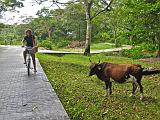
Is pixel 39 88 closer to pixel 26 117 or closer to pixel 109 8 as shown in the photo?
pixel 26 117

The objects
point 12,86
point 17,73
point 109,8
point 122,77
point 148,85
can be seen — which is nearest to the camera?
point 122,77

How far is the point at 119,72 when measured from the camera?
36.7ft

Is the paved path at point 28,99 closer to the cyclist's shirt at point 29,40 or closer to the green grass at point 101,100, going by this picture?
the green grass at point 101,100

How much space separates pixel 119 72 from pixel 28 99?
263cm

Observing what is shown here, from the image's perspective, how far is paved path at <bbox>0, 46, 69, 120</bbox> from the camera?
29.0 ft

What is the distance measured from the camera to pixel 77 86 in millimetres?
14000

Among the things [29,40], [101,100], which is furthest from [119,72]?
[29,40]

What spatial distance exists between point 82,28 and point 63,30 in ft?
13.2

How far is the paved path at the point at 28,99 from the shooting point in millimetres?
8848

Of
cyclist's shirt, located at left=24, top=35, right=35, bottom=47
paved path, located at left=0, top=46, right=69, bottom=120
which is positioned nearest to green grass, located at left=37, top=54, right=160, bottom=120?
paved path, located at left=0, top=46, right=69, bottom=120

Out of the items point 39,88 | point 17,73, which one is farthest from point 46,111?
point 17,73

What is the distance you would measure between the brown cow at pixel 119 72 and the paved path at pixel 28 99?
4.93 feet

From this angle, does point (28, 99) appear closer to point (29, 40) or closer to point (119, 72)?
point (119, 72)

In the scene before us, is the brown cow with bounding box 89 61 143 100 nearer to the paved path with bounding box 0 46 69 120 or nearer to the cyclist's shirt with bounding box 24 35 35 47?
the paved path with bounding box 0 46 69 120
